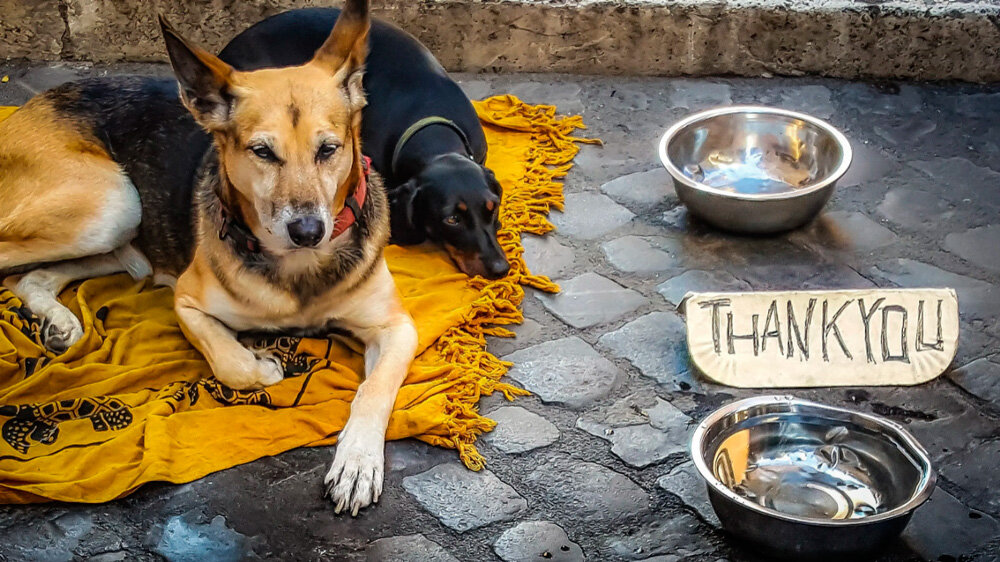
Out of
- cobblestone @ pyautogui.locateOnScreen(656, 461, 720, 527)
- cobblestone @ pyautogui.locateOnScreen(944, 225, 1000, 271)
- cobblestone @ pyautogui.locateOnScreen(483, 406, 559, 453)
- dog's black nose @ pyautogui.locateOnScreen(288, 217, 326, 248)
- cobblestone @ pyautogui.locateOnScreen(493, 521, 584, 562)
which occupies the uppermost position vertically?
dog's black nose @ pyautogui.locateOnScreen(288, 217, 326, 248)

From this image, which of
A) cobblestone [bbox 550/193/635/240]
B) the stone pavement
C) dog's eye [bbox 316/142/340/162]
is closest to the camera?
the stone pavement

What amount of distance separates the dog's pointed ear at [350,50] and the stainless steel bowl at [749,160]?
1.60 m

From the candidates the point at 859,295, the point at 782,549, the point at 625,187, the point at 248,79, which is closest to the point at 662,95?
the point at 625,187

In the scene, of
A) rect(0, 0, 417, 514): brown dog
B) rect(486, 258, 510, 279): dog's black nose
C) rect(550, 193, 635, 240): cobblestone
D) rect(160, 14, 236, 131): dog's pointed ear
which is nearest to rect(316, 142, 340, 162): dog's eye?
rect(0, 0, 417, 514): brown dog

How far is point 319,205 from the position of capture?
3.22m

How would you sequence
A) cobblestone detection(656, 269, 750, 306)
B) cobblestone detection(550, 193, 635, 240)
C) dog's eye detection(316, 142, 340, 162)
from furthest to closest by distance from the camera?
1. cobblestone detection(550, 193, 635, 240)
2. cobblestone detection(656, 269, 750, 306)
3. dog's eye detection(316, 142, 340, 162)

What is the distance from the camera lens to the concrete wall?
568 centimetres

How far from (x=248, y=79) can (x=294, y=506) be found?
1.33 meters

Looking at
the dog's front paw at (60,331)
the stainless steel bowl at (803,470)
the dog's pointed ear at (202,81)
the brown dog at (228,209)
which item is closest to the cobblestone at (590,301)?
the brown dog at (228,209)

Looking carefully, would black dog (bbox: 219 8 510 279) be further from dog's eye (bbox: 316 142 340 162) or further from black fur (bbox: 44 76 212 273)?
dog's eye (bbox: 316 142 340 162)

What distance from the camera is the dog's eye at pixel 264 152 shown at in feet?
10.6

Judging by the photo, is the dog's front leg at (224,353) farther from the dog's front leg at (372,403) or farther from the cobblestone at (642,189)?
the cobblestone at (642,189)

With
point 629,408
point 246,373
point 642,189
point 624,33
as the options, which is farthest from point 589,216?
point 246,373

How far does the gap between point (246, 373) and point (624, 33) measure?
129 inches
